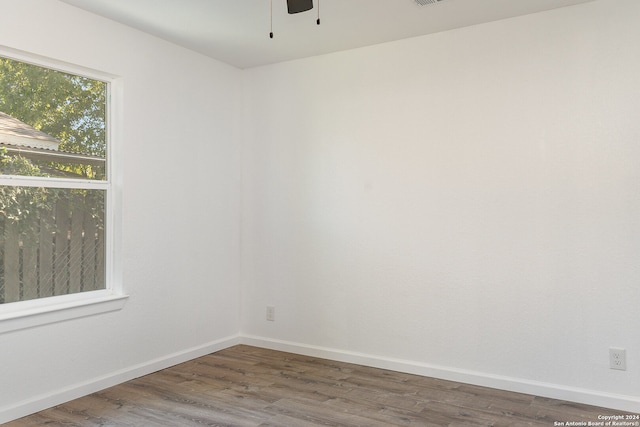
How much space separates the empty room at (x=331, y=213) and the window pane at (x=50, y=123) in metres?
0.01

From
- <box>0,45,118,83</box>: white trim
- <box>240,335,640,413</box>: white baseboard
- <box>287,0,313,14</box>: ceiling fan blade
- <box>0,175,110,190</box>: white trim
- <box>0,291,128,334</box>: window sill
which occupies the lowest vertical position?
<box>240,335,640,413</box>: white baseboard

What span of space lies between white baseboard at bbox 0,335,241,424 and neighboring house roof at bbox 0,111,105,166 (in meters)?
1.54

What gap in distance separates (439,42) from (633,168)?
1636mm

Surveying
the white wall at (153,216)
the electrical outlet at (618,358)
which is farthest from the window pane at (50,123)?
the electrical outlet at (618,358)

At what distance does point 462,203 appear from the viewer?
3.69 m

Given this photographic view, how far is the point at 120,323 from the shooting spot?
362 cm

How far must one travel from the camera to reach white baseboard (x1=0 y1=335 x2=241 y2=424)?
2982 mm

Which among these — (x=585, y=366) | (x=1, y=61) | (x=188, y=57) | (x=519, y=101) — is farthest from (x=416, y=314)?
(x=1, y=61)

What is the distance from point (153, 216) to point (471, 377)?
2.74 meters

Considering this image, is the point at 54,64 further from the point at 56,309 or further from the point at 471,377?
the point at 471,377

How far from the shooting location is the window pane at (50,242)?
3.09 m

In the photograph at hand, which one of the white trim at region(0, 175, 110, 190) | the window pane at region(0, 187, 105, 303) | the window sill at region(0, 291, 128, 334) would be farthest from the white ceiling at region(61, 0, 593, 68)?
the window sill at region(0, 291, 128, 334)

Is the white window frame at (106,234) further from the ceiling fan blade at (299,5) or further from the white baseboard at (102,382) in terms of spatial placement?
the ceiling fan blade at (299,5)

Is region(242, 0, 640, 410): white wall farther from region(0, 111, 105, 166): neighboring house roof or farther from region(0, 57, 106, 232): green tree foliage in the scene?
region(0, 111, 105, 166): neighboring house roof
